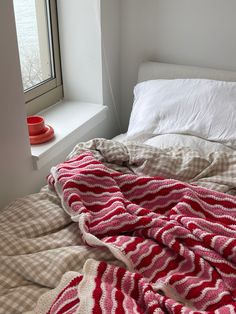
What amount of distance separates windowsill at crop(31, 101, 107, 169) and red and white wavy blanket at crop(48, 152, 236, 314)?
9.5 inches

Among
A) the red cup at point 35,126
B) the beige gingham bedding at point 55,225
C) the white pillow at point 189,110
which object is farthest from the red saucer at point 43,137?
the white pillow at point 189,110

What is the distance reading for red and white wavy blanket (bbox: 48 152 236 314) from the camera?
985mm

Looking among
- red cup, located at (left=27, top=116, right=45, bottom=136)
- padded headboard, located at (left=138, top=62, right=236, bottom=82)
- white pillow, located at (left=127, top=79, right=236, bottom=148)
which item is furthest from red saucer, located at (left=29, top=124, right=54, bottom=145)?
padded headboard, located at (left=138, top=62, right=236, bottom=82)

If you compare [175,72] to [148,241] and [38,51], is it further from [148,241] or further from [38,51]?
[148,241]

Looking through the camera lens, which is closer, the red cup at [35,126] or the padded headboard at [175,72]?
the red cup at [35,126]

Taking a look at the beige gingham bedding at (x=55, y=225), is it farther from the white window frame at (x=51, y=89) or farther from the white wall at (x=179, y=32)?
the white wall at (x=179, y=32)

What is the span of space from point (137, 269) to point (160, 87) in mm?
1067

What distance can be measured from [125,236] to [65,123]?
0.88 meters

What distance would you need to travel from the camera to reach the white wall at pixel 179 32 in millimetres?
2012

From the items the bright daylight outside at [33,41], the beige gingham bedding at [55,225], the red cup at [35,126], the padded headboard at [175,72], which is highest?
the bright daylight outside at [33,41]

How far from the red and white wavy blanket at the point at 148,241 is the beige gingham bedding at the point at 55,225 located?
0.06 meters

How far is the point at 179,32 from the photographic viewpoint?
211 centimetres

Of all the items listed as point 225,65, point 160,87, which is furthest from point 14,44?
point 225,65

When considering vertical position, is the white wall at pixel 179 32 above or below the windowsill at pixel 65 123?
above
